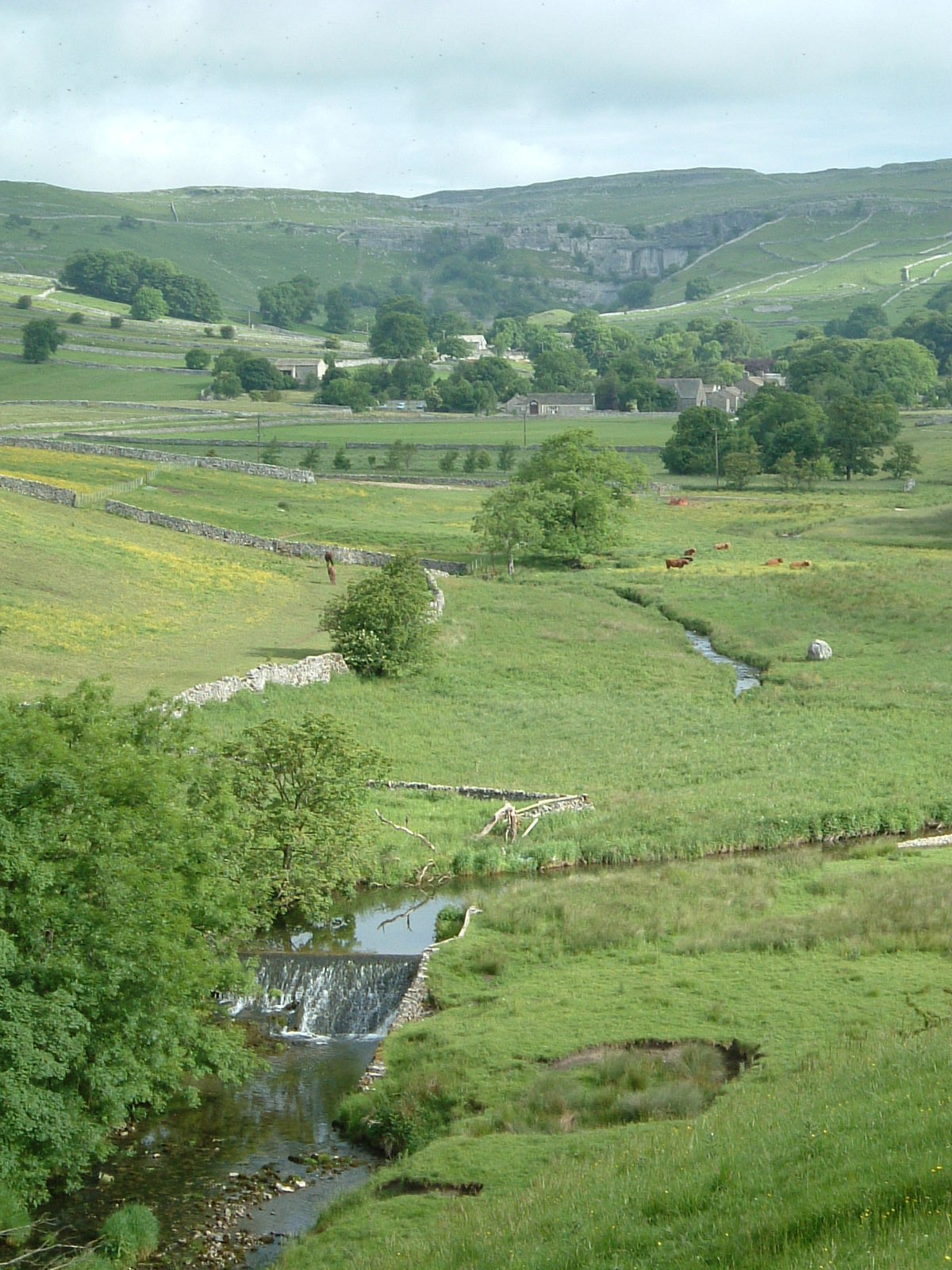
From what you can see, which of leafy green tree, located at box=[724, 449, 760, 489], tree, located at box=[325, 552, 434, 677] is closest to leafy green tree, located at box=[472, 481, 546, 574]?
tree, located at box=[325, 552, 434, 677]

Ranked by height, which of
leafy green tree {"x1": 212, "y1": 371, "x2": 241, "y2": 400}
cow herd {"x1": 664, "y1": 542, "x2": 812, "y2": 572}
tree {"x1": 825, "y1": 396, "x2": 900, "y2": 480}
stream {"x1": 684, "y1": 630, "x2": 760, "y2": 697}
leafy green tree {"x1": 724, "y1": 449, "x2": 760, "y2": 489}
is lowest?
stream {"x1": 684, "y1": 630, "x2": 760, "y2": 697}

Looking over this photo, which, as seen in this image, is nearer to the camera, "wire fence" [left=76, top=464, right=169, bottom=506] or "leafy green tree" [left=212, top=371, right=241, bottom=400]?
"wire fence" [left=76, top=464, right=169, bottom=506]

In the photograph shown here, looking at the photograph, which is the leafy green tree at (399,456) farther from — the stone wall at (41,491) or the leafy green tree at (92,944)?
the leafy green tree at (92,944)

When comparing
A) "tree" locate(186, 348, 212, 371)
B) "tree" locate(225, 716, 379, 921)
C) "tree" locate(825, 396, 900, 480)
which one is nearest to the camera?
"tree" locate(225, 716, 379, 921)

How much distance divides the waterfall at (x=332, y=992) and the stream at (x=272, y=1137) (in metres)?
0.02

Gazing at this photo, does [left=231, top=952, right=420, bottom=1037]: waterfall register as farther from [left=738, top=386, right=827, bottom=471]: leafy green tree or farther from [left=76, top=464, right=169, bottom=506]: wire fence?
[left=738, top=386, right=827, bottom=471]: leafy green tree

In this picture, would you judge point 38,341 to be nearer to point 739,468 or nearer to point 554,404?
point 554,404

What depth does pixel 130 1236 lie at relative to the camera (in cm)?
1662

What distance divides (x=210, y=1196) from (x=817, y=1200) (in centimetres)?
842

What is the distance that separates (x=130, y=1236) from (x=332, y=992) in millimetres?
8104

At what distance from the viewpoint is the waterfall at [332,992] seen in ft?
78.9

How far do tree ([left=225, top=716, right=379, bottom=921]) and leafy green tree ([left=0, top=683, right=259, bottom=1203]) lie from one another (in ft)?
23.0

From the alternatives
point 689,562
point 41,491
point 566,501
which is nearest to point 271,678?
point 41,491

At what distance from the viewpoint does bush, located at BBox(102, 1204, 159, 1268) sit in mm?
16469
